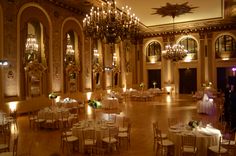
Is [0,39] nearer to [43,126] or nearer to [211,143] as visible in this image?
[43,126]

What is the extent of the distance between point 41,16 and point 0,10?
2.59 metres

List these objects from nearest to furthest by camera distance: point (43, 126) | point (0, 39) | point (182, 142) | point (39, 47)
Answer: point (182, 142), point (43, 126), point (0, 39), point (39, 47)

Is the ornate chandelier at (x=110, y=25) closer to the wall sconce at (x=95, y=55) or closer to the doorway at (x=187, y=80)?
the wall sconce at (x=95, y=55)

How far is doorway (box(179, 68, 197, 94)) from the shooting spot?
23828 mm

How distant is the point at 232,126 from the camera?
9.05 m

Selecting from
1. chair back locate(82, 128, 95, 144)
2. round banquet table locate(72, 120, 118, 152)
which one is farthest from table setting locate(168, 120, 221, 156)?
chair back locate(82, 128, 95, 144)

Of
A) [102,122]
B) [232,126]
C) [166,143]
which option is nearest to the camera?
[166,143]

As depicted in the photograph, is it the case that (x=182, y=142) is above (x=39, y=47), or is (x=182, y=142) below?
below

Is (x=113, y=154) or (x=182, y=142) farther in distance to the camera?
(x=113, y=154)

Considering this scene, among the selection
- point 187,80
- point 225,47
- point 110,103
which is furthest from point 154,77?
point 110,103

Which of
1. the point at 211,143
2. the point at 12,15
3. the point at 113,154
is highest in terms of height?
the point at 12,15

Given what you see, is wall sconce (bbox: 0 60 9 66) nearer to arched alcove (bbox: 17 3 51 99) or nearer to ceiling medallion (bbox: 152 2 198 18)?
arched alcove (bbox: 17 3 51 99)

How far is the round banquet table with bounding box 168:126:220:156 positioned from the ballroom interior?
65 mm

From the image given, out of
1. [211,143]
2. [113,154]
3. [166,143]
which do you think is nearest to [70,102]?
[113,154]
